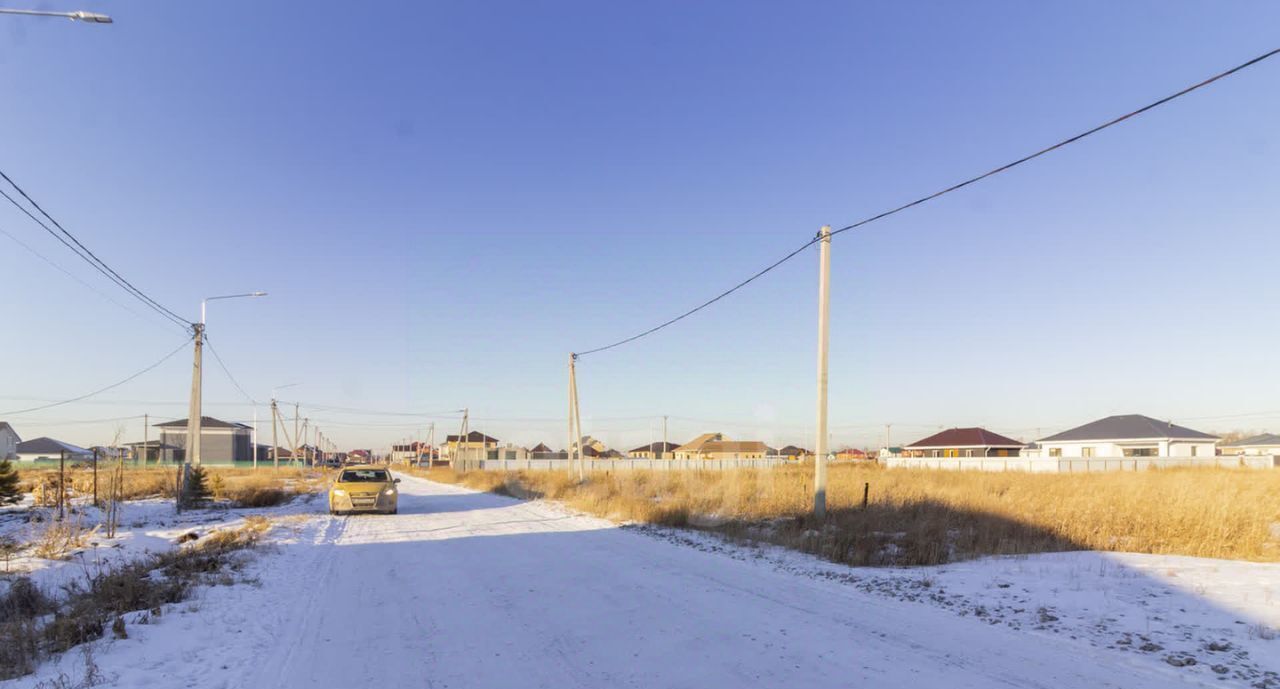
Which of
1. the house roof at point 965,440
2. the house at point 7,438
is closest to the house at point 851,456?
the house roof at point 965,440

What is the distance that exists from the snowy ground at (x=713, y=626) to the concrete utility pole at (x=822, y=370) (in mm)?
3379

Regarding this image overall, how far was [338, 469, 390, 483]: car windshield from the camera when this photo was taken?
898 inches

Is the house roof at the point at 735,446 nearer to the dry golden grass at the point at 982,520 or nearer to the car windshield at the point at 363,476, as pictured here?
the car windshield at the point at 363,476

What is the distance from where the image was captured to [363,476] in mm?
23438

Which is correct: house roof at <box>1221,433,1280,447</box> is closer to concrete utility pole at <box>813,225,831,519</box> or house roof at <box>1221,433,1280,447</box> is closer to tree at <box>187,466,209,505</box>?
concrete utility pole at <box>813,225,831,519</box>

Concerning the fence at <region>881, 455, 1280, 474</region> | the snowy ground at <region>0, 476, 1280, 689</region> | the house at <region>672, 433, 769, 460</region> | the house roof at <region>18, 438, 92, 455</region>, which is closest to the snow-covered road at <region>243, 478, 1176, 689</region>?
the snowy ground at <region>0, 476, 1280, 689</region>

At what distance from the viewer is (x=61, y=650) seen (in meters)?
6.26

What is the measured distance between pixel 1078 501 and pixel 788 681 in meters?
12.4

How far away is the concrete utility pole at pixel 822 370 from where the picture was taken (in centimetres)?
1495

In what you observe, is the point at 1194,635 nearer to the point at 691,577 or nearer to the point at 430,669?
the point at 691,577

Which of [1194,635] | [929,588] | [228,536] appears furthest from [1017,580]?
[228,536]

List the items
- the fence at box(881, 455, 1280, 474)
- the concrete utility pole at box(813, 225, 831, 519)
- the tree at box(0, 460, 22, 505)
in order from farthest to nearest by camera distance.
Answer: the fence at box(881, 455, 1280, 474) < the tree at box(0, 460, 22, 505) < the concrete utility pole at box(813, 225, 831, 519)

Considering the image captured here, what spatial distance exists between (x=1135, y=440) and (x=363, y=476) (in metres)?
62.0

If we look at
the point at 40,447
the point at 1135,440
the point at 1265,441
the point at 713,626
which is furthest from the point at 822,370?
the point at 40,447
